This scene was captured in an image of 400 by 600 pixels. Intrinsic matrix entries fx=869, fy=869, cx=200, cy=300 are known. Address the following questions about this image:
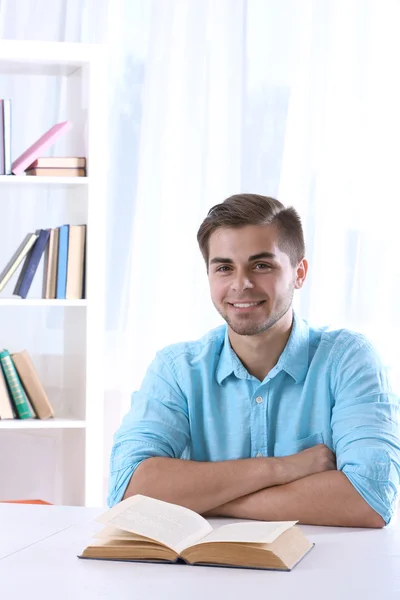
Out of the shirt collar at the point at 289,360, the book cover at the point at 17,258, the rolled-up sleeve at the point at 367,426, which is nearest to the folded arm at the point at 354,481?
the rolled-up sleeve at the point at 367,426

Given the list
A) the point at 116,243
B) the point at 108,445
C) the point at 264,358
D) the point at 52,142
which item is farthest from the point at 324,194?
the point at 264,358

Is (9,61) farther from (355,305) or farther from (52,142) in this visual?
(355,305)

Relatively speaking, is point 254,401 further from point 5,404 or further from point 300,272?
point 5,404

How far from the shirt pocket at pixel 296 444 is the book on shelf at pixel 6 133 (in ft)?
4.73

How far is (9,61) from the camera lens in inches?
113

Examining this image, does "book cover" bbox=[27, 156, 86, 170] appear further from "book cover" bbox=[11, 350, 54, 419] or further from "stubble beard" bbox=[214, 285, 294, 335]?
"stubble beard" bbox=[214, 285, 294, 335]

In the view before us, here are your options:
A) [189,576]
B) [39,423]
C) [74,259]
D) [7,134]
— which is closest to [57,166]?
[7,134]

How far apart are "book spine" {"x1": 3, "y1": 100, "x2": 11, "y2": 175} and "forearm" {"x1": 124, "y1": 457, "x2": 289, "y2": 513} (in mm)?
1441

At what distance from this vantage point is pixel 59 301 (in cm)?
282

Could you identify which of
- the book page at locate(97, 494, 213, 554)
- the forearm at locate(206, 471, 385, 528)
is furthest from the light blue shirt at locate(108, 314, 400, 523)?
the book page at locate(97, 494, 213, 554)

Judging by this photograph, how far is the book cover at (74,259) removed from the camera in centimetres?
286

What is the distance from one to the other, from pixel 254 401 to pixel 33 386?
1.18m

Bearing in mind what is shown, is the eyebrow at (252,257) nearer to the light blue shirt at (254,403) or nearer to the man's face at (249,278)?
the man's face at (249,278)

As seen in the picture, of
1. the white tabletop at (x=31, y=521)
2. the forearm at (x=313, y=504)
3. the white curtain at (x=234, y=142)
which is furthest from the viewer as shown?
the white curtain at (x=234, y=142)
